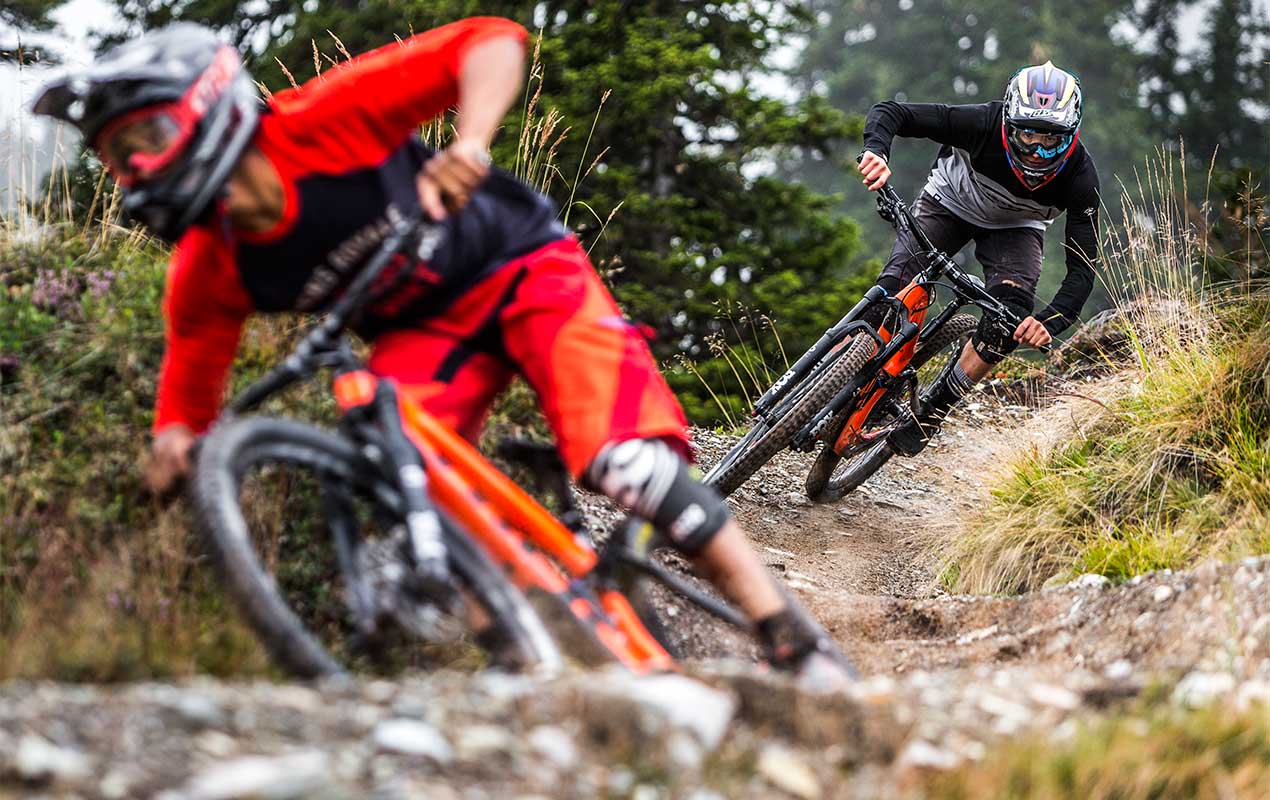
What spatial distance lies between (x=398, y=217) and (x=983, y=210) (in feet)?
14.5

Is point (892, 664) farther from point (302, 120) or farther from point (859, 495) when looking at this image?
point (859, 495)

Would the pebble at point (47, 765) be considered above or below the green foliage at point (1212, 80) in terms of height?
above

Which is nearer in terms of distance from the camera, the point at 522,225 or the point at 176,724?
the point at 176,724

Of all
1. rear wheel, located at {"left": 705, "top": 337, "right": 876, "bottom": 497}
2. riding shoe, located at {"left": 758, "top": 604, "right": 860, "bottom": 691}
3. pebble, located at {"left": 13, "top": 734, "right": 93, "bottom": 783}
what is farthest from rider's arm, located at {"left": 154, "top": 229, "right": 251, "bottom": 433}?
rear wheel, located at {"left": 705, "top": 337, "right": 876, "bottom": 497}

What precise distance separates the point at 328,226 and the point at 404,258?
0.58 ft

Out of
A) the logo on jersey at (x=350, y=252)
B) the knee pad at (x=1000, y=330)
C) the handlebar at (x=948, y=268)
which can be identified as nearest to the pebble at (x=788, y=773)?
the logo on jersey at (x=350, y=252)

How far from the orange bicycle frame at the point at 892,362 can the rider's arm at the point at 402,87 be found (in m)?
3.58

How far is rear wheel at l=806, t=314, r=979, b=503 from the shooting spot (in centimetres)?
627

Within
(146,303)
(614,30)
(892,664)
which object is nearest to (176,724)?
(146,303)

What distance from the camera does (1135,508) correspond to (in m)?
4.91

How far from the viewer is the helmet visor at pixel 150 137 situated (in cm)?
249

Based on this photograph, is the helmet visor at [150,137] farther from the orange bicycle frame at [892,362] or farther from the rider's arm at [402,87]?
the orange bicycle frame at [892,362]

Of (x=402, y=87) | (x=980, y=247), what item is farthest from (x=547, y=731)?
(x=980, y=247)

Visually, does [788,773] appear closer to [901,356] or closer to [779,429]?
[779,429]
